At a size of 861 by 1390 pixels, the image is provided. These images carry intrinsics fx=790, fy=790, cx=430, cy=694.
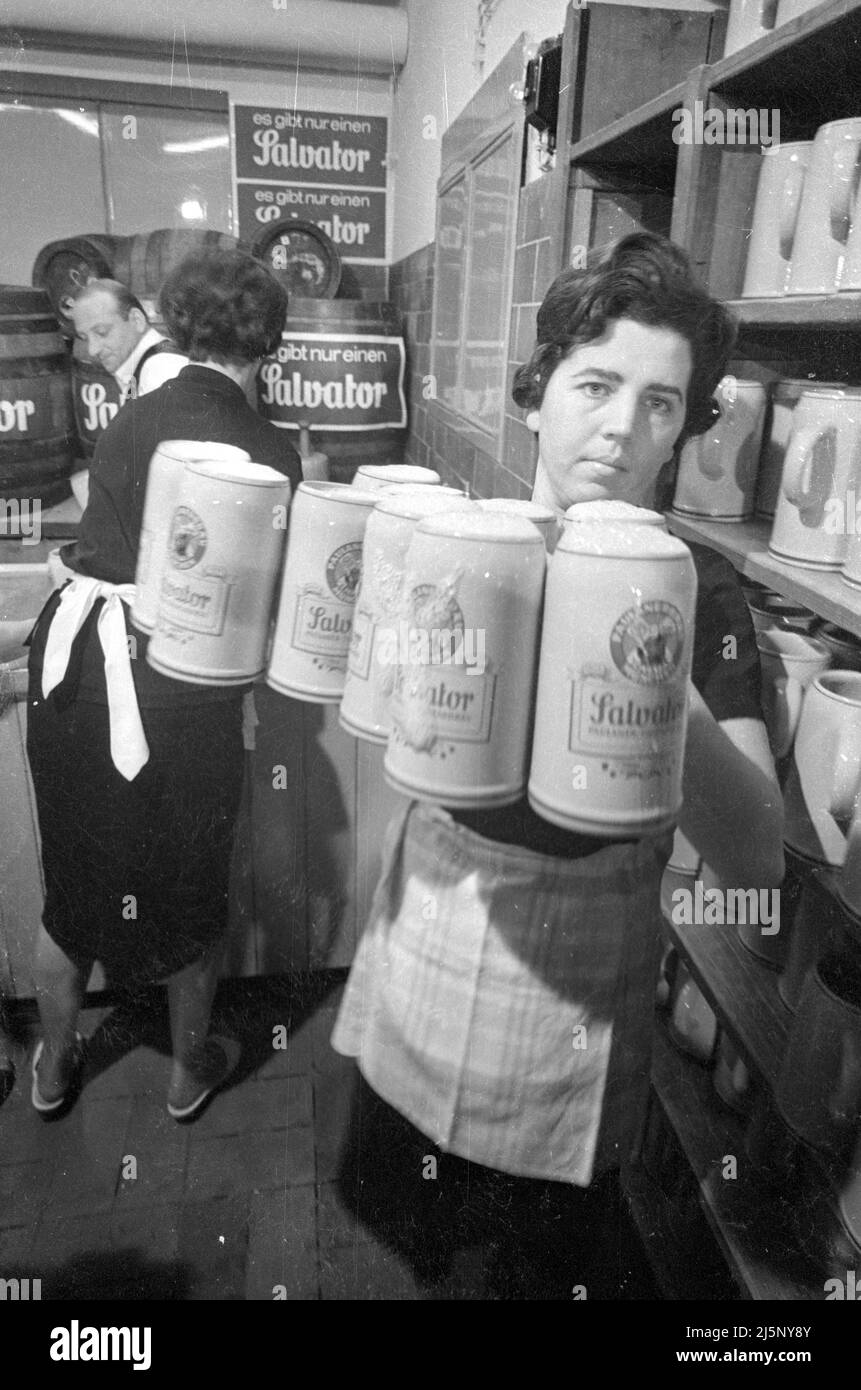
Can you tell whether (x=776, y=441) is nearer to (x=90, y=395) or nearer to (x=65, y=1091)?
(x=65, y=1091)

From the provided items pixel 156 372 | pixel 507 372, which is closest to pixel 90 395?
pixel 507 372

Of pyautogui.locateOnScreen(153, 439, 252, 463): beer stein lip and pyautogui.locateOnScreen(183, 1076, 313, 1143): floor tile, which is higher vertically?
pyautogui.locateOnScreen(153, 439, 252, 463): beer stein lip

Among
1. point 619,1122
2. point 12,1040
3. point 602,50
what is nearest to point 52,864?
point 12,1040

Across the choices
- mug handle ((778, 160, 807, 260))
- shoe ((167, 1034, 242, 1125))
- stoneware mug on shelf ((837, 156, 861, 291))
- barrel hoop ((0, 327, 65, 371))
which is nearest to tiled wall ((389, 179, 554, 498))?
mug handle ((778, 160, 807, 260))

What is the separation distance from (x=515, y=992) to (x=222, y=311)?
0.71 metres

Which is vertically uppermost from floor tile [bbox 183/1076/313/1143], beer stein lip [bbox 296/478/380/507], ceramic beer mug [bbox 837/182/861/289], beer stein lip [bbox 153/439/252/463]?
ceramic beer mug [bbox 837/182/861/289]

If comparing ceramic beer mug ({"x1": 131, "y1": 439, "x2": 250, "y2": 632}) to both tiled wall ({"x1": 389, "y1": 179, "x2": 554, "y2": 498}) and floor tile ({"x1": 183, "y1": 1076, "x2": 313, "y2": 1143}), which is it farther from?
floor tile ({"x1": 183, "y1": 1076, "x2": 313, "y2": 1143})

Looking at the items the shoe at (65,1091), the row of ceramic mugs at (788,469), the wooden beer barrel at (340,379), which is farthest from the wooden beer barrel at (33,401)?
the row of ceramic mugs at (788,469)

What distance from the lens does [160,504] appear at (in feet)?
1.91

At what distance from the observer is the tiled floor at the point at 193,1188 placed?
3.19 ft

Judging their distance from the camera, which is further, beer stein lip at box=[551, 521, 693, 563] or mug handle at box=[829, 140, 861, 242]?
mug handle at box=[829, 140, 861, 242]

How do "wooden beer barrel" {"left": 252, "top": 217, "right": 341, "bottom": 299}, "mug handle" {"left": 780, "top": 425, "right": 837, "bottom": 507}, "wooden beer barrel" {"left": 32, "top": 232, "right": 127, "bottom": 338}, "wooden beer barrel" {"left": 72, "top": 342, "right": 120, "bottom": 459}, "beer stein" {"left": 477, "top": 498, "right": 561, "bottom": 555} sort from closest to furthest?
"beer stein" {"left": 477, "top": 498, "right": 561, "bottom": 555}, "mug handle" {"left": 780, "top": 425, "right": 837, "bottom": 507}, "wooden beer barrel" {"left": 252, "top": 217, "right": 341, "bottom": 299}, "wooden beer barrel" {"left": 32, "top": 232, "right": 127, "bottom": 338}, "wooden beer barrel" {"left": 72, "top": 342, "right": 120, "bottom": 459}

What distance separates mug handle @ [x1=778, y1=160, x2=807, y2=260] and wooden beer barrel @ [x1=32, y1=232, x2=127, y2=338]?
44.3 inches

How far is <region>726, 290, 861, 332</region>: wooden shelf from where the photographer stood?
564 millimetres
